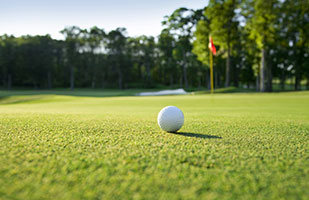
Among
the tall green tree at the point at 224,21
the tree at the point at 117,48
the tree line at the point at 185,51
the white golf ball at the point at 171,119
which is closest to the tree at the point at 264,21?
the tree line at the point at 185,51

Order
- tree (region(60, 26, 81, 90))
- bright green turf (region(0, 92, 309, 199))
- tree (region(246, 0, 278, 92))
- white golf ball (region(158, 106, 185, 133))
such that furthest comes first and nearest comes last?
tree (region(60, 26, 81, 90)) → tree (region(246, 0, 278, 92)) → white golf ball (region(158, 106, 185, 133)) → bright green turf (region(0, 92, 309, 199))

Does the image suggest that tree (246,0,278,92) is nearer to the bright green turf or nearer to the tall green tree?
the tall green tree

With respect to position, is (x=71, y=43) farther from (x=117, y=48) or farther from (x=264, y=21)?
(x=264, y=21)

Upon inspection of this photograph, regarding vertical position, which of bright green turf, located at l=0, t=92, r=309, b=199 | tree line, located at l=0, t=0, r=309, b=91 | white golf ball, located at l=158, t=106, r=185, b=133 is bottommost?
bright green turf, located at l=0, t=92, r=309, b=199

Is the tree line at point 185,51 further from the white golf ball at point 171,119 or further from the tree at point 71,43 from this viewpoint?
the white golf ball at point 171,119

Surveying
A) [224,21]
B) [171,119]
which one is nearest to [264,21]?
[224,21]

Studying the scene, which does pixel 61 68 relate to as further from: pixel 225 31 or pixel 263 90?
pixel 263 90

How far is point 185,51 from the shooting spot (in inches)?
1790

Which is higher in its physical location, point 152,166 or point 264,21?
point 264,21

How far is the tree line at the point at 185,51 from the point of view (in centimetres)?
2916

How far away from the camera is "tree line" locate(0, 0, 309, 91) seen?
1148 inches

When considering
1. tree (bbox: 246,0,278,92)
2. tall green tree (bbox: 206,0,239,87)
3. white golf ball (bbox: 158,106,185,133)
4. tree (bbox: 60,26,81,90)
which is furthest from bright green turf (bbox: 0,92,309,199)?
tree (bbox: 60,26,81,90)

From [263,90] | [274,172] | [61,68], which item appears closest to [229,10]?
[263,90]

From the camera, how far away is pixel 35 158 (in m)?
2.79
